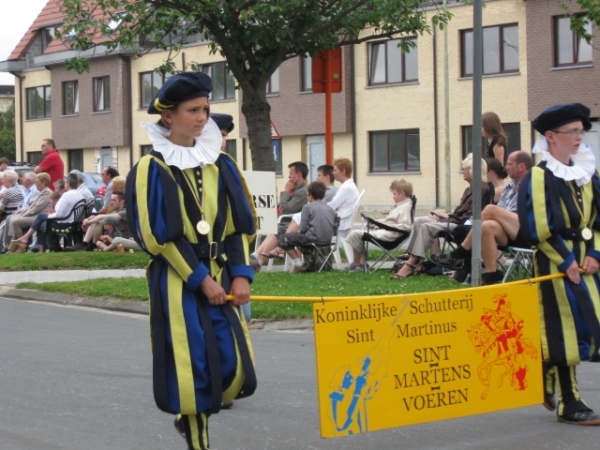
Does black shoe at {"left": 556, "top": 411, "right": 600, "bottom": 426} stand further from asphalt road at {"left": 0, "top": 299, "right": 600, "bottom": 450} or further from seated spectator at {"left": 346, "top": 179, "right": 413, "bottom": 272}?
seated spectator at {"left": 346, "top": 179, "right": 413, "bottom": 272}

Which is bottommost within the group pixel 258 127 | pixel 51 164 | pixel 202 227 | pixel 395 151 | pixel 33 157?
pixel 202 227

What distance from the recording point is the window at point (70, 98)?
56438mm

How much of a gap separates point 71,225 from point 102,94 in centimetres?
3485

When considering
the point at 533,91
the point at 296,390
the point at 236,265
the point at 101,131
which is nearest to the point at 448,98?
the point at 533,91

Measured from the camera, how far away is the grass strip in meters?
12.1

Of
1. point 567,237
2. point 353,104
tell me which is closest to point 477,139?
point 567,237

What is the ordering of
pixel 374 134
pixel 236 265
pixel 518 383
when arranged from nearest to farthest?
pixel 236 265, pixel 518 383, pixel 374 134

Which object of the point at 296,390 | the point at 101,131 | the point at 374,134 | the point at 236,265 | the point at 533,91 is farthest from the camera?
the point at 101,131

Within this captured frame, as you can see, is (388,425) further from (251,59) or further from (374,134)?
(374,134)

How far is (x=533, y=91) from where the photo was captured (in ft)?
126

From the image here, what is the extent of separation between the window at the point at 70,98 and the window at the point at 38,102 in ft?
5.93

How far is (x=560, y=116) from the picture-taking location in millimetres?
6734

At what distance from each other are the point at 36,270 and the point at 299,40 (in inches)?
208

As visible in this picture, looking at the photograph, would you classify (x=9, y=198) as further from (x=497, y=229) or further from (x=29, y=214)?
(x=497, y=229)
